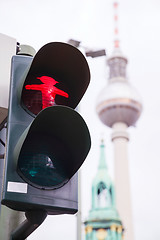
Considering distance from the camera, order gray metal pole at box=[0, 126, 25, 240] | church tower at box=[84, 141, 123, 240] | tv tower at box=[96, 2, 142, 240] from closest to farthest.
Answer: gray metal pole at box=[0, 126, 25, 240]
church tower at box=[84, 141, 123, 240]
tv tower at box=[96, 2, 142, 240]

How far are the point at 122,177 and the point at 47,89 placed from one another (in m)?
82.9

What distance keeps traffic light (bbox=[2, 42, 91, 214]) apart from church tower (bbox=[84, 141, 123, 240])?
52940mm

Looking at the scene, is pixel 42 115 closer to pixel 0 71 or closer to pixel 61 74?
pixel 61 74

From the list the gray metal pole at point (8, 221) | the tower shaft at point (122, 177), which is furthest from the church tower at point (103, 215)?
the gray metal pole at point (8, 221)

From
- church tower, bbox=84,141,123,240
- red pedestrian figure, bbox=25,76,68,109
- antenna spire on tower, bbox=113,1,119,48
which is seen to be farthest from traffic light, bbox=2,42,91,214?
antenna spire on tower, bbox=113,1,119,48

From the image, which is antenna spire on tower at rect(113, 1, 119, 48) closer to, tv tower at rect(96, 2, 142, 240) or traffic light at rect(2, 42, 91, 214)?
tv tower at rect(96, 2, 142, 240)

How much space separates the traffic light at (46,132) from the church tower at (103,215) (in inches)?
2084

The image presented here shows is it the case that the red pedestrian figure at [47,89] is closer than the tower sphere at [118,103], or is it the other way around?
the red pedestrian figure at [47,89]

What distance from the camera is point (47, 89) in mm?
2531

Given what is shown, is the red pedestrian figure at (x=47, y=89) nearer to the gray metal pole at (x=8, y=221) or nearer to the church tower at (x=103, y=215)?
Result: the gray metal pole at (x=8, y=221)

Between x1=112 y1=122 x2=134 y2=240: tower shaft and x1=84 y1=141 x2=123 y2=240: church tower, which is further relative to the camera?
x1=112 y1=122 x2=134 y2=240: tower shaft

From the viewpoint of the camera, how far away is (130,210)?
83875 mm

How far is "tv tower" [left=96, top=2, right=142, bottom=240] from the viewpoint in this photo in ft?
270

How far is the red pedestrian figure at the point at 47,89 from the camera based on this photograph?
2498 mm
